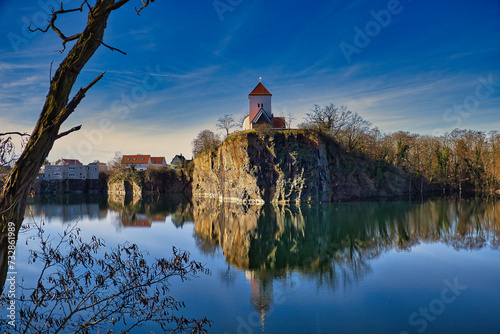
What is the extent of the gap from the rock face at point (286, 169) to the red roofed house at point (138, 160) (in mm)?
50123

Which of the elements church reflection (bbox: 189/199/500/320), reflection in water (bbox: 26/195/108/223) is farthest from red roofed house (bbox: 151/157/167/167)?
church reflection (bbox: 189/199/500/320)

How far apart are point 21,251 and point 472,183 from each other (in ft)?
243

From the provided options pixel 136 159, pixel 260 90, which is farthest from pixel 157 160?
pixel 260 90

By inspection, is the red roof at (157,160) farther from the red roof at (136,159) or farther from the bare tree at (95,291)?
the bare tree at (95,291)

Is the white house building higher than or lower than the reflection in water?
higher

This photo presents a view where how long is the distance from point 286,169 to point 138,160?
65.5m

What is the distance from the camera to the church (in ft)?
194

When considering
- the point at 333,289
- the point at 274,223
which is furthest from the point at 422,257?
the point at 274,223

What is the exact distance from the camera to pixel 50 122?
2607 mm

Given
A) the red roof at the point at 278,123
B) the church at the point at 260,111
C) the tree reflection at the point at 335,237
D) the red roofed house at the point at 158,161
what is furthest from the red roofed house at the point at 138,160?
the tree reflection at the point at 335,237

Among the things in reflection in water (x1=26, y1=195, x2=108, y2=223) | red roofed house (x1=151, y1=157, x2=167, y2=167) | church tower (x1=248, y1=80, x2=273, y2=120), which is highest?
church tower (x1=248, y1=80, x2=273, y2=120)

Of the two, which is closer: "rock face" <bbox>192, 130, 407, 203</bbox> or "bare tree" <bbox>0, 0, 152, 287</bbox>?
"bare tree" <bbox>0, 0, 152, 287</bbox>

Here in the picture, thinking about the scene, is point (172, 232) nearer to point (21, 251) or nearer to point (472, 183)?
point (21, 251)

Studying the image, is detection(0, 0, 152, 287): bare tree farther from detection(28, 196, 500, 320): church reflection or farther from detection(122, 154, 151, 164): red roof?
detection(122, 154, 151, 164): red roof
